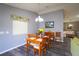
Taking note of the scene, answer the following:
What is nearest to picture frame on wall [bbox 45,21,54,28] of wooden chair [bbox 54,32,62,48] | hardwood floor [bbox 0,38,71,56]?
wooden chair [bbox 54,32,62,48]

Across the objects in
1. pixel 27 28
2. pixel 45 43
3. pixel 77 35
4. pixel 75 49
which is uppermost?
pixel 27 28

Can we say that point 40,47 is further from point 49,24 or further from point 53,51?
point 49,24

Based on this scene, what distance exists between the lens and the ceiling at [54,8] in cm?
225

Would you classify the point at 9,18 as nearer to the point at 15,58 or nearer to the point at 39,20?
the point at 39,20

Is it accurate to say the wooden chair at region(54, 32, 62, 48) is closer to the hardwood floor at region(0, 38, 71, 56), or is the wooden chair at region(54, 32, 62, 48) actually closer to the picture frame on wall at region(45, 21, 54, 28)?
the hardwood floor at region(0, 38, 71, 56)

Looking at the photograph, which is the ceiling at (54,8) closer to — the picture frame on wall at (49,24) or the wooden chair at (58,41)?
the picture frame on wall at (49,24)

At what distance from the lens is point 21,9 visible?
7.57 feet

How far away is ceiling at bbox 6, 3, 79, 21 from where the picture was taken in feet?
7.39

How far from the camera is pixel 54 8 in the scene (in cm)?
229

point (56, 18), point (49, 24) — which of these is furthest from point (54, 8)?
point (49, 24)

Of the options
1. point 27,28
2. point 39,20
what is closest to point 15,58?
point 27,28

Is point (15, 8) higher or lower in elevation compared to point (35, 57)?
higher

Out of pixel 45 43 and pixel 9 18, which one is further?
pixel 45 43

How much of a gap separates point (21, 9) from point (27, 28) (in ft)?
1.88
